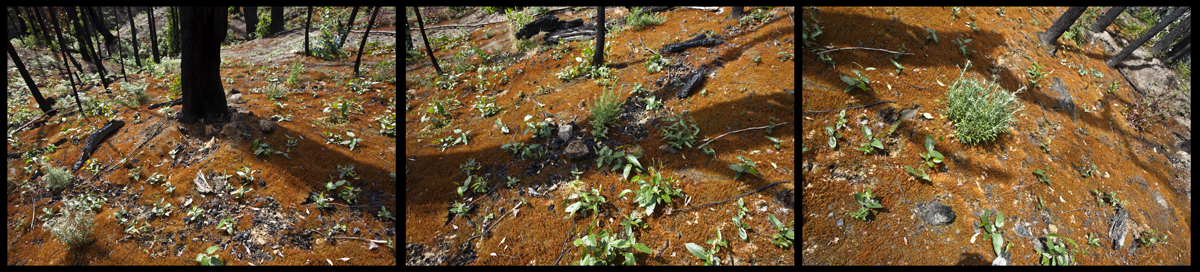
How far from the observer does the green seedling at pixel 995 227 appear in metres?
1.92

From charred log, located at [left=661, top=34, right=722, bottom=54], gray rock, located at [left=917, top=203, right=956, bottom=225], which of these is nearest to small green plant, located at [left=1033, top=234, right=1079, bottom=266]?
gray rock, located at [left=917, top=203, right=956, bottom=225]

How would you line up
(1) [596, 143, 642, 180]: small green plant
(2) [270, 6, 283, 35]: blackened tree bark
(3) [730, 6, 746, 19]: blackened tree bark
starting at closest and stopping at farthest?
(1) [596, 143, 642, 180]: small green plant
(3) [730, 6, 746, 19]: blackened tree bark
(2) [270, 6, 283, 35]: blackened tree bark

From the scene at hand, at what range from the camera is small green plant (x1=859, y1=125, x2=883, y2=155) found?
2.31m

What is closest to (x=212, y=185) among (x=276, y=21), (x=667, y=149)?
(x=667, y=149)

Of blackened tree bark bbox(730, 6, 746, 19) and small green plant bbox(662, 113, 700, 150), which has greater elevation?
blackened tree bark bbox(730, 6, 746, 19)

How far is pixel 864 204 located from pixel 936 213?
1.29ft

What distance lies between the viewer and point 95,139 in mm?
2902

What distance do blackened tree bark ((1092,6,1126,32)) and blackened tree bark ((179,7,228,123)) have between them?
1004 centimetres

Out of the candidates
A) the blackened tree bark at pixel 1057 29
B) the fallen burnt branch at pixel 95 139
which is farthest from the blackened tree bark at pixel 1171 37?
the fallen burnt branch at pixel 95 139

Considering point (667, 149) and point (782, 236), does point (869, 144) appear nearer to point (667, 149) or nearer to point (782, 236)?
point (782, 236)

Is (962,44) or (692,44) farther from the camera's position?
(692,44)

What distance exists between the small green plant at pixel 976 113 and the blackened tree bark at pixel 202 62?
5.55m

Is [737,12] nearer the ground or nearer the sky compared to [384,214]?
nearer the sky

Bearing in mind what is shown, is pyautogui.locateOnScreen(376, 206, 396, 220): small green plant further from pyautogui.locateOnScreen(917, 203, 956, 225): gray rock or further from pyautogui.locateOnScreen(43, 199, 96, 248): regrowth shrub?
pyautogui.locateOnScreen(917, 203, 956, 225): gray rock
